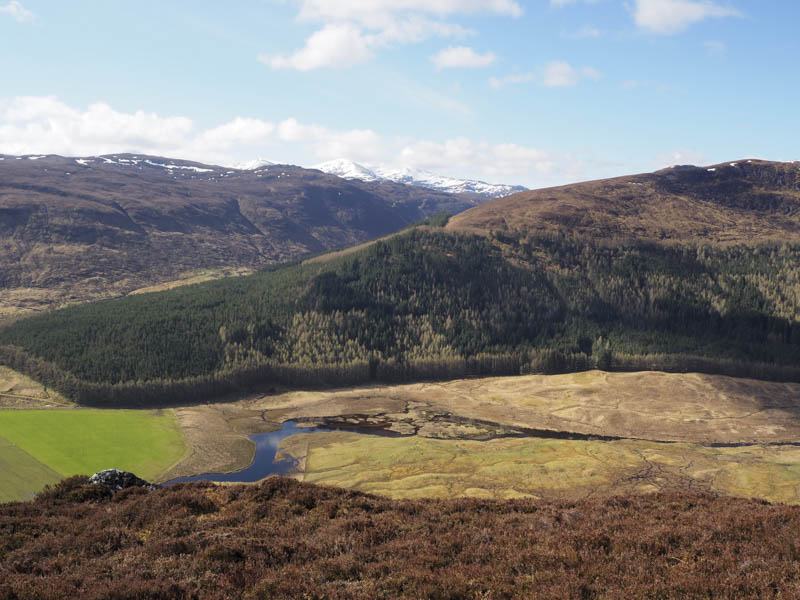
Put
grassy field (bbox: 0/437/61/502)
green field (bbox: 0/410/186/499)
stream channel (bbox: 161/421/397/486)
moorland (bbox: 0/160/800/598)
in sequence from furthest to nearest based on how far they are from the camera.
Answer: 1. stream channel (bbox: 161/421/397/486)
2. green field (bbox: 0/410/186/499)
3. grassy field (bbox: 0/437/61/502)
4. moorland (bbox: 0/160/800/598)

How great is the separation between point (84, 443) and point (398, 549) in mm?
94199

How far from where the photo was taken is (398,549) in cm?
2572

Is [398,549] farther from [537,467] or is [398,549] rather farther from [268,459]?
[268,459]

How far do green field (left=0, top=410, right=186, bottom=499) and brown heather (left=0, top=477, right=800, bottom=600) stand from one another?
180 ft

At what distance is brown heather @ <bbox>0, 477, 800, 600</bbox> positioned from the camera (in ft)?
67.4

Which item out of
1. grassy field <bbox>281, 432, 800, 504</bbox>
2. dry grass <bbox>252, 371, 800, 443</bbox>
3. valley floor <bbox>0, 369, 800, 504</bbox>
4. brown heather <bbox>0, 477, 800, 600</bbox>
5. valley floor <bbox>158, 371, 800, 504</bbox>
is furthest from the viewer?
dry grass <bbox>252, 371, 800, 443</bbox>

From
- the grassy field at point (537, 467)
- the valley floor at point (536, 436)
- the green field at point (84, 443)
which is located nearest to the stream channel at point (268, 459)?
the valley floor at point (536, 436)

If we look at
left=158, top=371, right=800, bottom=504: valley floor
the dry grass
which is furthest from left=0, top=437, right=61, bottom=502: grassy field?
the dry grass

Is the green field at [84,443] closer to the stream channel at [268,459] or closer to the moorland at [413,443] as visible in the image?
the moorland at [413,443]

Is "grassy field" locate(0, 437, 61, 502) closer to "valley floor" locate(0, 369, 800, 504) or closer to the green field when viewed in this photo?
the green field

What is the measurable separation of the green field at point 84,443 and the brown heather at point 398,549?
54.7m

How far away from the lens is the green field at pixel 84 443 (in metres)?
85.0

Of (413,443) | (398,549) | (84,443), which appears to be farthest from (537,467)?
(84,443)

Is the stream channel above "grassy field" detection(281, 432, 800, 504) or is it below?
below
